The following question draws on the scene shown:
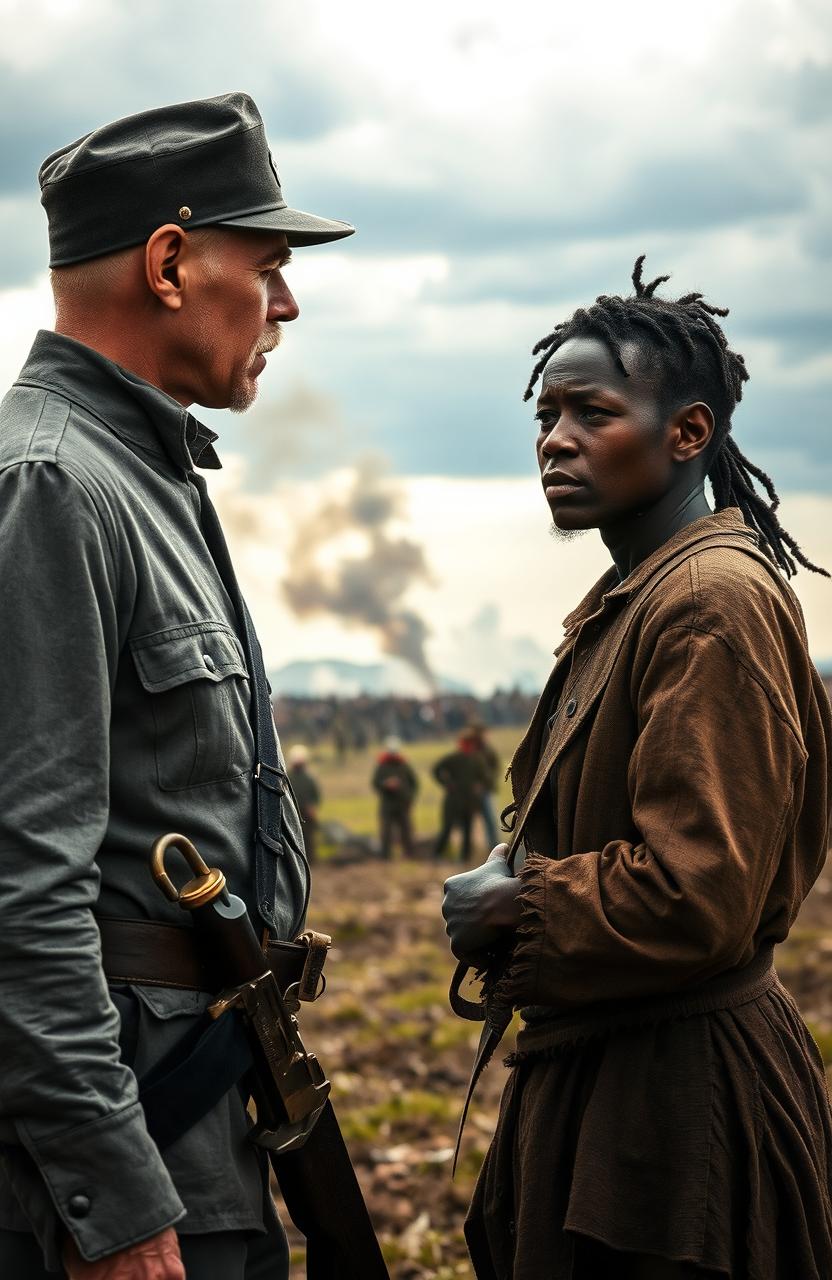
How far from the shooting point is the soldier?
2.10 m

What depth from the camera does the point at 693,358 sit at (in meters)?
2.96

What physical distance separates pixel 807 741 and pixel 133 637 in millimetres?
1338

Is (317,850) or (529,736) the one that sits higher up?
A: (529,736)

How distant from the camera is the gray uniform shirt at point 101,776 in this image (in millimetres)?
2084

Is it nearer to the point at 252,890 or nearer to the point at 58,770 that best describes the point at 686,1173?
the point at 252,890

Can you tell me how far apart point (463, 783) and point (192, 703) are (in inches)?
797

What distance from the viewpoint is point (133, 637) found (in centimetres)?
238

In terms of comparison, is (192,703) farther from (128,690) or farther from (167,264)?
(167,264)

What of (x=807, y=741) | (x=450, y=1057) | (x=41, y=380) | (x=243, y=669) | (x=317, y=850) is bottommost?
(x=317, y=850)

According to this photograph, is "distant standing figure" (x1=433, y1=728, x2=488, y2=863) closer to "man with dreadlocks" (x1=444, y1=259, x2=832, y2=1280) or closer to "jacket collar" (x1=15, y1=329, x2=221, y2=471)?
"man with dreadlocks" (x1=444, y1=259, x2=832, y2=1280)

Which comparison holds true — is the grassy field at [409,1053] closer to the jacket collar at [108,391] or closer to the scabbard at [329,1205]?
the scabbard at [329,1205]

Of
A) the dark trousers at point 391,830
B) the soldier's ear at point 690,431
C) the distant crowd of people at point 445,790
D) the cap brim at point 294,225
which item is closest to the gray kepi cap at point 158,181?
the cap brim at point 294,225

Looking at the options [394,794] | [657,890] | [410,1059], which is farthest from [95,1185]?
[394,794]

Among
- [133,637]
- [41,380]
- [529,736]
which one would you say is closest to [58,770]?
[133,637]
